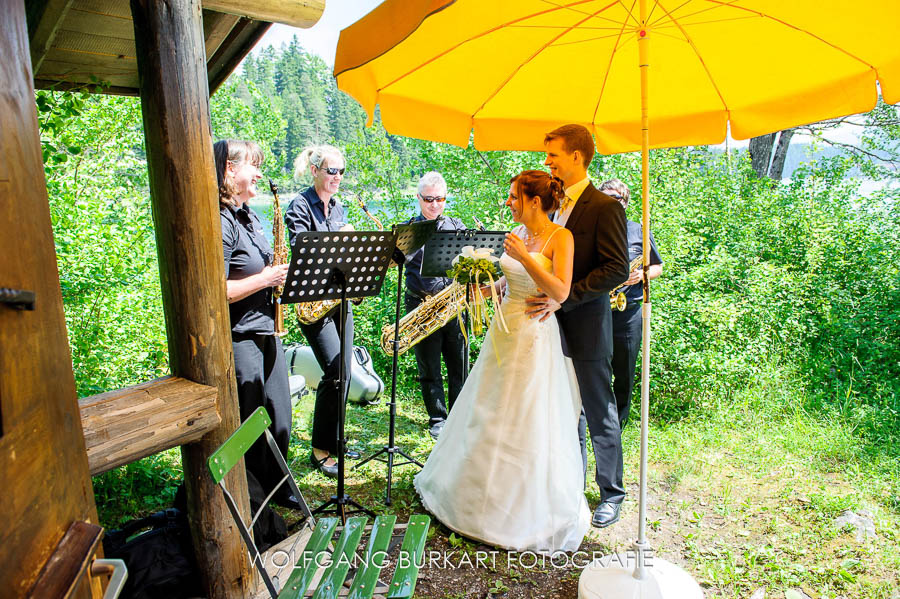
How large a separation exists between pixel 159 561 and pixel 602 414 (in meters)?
2.51

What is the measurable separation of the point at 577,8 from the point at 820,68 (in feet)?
4.52

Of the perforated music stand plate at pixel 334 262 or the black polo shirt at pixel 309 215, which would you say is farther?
the black polo shirt at pixel 309 215

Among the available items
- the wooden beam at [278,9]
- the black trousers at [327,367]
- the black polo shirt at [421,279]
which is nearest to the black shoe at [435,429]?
the black trousers at [327,367]

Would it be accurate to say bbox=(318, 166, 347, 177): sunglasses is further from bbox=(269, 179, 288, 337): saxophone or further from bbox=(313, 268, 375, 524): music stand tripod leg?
bbox=(313, 268, 375, 524): music stand tripod leg

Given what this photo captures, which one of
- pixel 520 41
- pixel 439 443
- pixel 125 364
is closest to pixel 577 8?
pixel 520 41

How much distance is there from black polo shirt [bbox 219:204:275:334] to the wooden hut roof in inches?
43.3

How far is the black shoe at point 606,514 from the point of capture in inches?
144

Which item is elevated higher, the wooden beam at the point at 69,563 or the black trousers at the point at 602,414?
the wooden beam at the point at 69,563

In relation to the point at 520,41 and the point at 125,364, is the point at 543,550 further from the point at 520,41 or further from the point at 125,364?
the point at 125,364

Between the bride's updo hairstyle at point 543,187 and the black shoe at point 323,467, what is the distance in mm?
2522

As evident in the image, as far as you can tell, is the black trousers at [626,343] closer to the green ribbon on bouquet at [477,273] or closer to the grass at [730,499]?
the grass at [730,499]

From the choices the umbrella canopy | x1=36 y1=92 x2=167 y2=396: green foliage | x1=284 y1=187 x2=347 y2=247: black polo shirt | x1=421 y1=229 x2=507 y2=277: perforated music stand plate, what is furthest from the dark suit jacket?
x1=36 y1=92 x2=167 y2=396: green foliage

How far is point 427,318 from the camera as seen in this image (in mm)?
5094

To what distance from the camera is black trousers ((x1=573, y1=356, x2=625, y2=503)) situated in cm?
355
